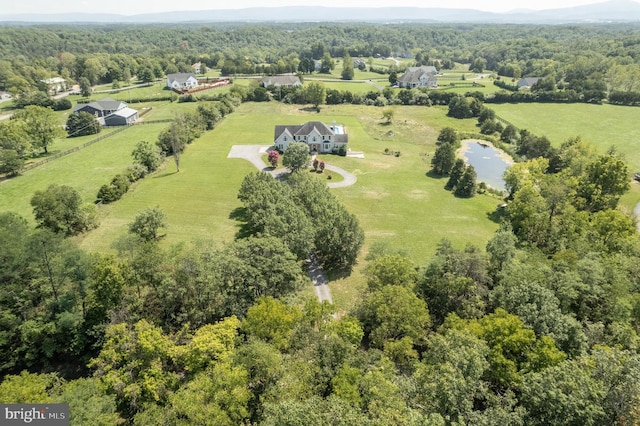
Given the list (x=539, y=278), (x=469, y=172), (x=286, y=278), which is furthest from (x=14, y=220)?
(x=469, y=172)

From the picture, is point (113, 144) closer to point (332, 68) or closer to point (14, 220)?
point (14, 220)

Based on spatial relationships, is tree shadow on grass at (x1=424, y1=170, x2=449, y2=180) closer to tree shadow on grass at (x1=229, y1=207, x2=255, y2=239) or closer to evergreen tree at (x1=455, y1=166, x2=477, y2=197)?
evergreen tree at (x1=455, y1=166, x2=477, y2=197)

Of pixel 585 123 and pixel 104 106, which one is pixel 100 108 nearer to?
pixel 104 106

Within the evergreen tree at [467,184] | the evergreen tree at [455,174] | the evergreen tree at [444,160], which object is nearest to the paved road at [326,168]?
the evergreen tree at [444,160]

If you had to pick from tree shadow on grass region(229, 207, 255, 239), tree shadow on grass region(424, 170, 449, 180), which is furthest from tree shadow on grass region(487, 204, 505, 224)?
tree shadow on grass region(229, 207, 255, 239)

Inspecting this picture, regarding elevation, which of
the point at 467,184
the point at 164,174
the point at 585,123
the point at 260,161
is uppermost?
the point at 585,123

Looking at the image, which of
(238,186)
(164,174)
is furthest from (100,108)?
(238,186)
